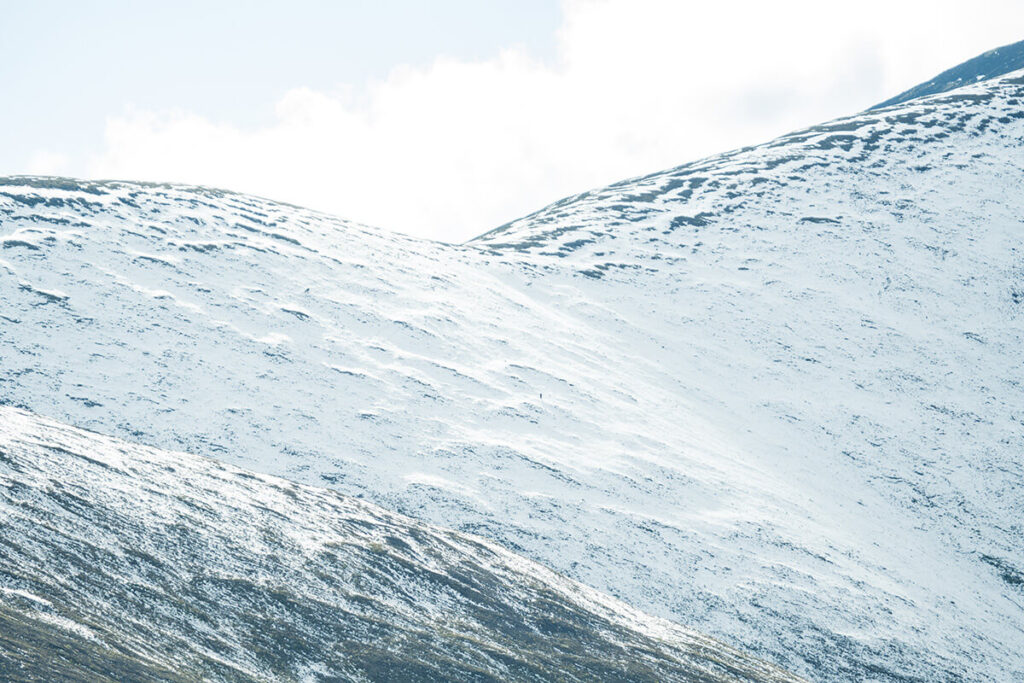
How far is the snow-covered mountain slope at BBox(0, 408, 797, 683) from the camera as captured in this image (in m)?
20.5

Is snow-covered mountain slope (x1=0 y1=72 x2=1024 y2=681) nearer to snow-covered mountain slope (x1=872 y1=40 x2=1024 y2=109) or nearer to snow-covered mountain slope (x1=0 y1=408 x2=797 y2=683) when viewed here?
snow-covered mountain slope (x1=0 y1=408 x2=797 y2=683)

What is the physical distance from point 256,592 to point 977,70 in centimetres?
12110

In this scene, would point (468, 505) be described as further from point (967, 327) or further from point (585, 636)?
point (967, 327)

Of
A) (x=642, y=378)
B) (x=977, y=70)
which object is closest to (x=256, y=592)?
(x=642, y=378)

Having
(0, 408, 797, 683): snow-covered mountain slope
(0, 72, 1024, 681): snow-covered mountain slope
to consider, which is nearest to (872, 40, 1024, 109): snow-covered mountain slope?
(0, 72, 1024, 681): snow-covered mountain slope

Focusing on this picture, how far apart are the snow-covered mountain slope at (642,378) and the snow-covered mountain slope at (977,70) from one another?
4513 cm

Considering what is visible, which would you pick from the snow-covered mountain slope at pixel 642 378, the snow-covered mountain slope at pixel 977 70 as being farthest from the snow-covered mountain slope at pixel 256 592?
the snow-covered mountain slope at pixel 977 70

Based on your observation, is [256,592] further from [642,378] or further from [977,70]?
[977,70]

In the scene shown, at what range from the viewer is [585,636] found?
28.1 m

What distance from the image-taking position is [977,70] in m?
118

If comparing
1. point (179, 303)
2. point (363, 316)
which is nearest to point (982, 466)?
point (363, 316)

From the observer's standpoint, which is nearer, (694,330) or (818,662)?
(818,662)

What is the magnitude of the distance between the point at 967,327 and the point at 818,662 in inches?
1371

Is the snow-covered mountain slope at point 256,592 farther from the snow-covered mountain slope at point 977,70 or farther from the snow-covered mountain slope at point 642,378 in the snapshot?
the snow-covered mountain slope at point 977,70
